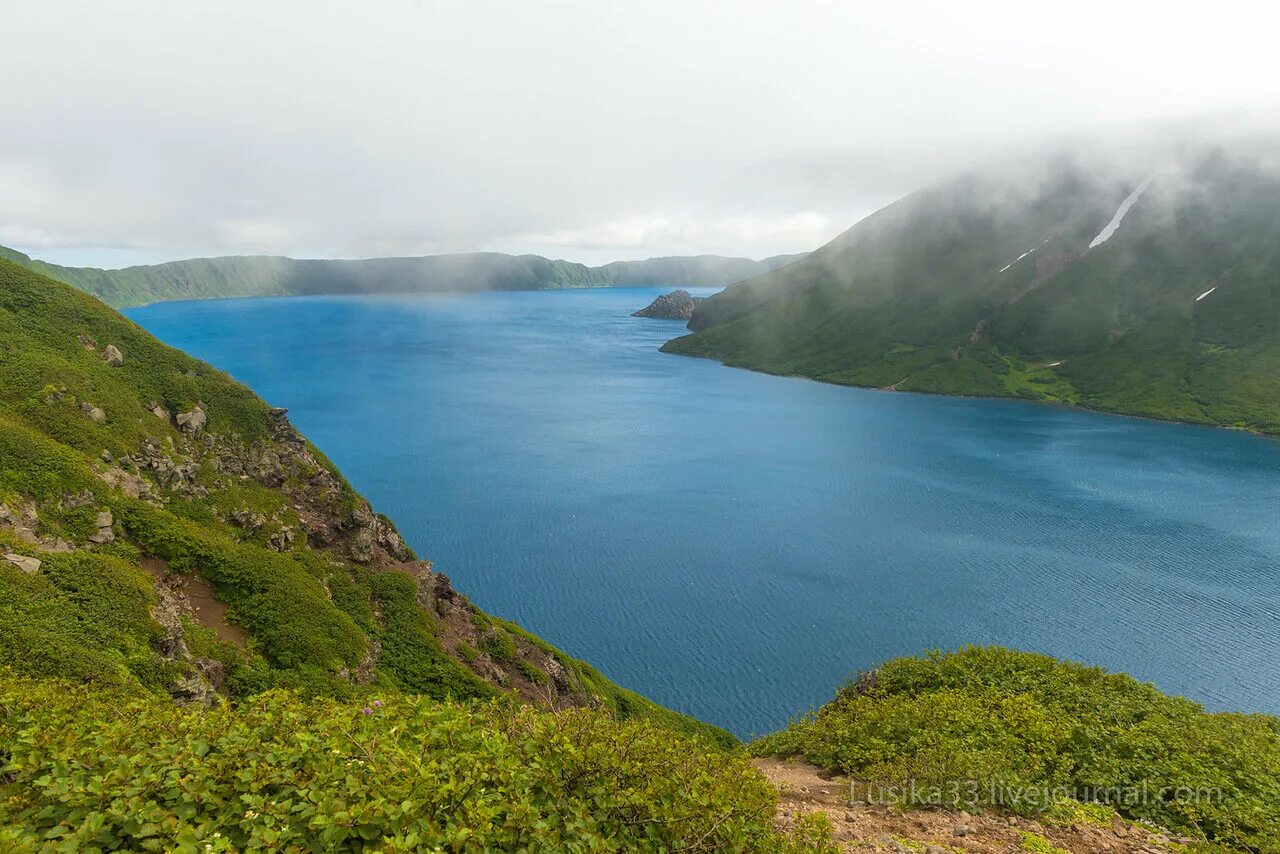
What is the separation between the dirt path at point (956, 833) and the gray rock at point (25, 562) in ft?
108

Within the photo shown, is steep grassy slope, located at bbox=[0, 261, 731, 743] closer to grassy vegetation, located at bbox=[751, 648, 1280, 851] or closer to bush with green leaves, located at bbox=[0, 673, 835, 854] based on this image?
grassy vegetation, located at bbox=[751, 648, 1280, 851]

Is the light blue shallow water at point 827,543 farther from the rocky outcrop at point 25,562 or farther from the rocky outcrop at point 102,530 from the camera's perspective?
the rocky outcrop at point 25,562

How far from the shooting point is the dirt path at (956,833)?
1678cm

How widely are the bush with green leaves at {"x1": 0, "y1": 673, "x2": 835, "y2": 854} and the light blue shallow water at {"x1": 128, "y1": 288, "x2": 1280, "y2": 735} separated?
51985 millimetres

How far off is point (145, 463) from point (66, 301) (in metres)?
20.5

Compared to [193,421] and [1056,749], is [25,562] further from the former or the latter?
[1056,749]

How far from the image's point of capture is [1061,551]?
98.0m

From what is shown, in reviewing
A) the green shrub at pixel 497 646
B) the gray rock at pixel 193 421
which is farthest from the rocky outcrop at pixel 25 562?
the green shrub at pixel 497 646

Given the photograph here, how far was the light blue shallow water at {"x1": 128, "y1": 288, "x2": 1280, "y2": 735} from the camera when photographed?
7100 cm

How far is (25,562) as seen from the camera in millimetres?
28125

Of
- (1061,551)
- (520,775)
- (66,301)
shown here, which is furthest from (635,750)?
(1061,551)

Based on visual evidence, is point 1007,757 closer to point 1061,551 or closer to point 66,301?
point 66,301

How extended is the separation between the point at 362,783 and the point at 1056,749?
25848 mm

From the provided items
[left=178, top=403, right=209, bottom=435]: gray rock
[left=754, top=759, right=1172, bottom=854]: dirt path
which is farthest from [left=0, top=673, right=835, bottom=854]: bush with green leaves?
[left=178, top=403, right=209, bottom=435]: gray rock
